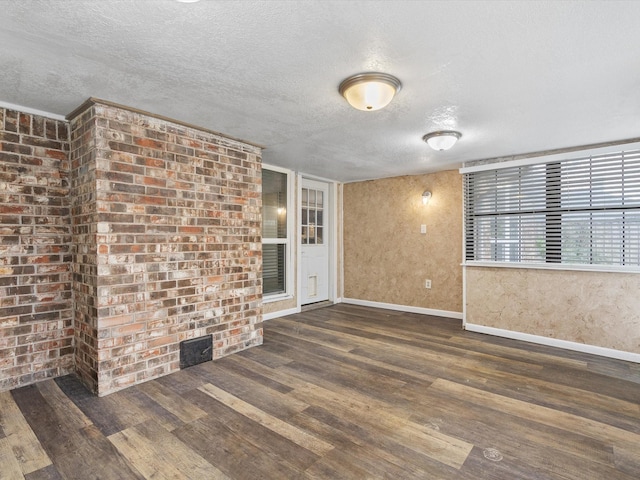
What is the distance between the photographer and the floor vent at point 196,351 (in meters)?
2.96

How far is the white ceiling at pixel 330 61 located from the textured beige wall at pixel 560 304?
1524mm

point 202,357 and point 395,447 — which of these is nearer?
point 395,447

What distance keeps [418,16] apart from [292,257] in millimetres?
3799

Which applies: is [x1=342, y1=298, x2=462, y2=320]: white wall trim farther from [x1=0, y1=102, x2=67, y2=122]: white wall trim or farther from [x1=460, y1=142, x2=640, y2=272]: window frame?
[x1=0, y1=102, x2=67, y2=122]: white wall trim

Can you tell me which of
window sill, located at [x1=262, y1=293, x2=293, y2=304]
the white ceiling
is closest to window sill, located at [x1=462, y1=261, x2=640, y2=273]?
the white ceiling

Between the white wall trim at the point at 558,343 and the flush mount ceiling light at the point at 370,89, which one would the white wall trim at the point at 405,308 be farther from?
the flush mount ceiling light at the point at 370,89

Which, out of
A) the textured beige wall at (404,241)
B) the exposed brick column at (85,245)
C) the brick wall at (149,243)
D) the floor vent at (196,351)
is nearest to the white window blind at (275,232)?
the brick wall at (149,243)

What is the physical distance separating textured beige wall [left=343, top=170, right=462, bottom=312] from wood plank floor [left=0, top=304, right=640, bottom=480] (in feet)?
5.69

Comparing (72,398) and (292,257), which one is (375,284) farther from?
(72,398)

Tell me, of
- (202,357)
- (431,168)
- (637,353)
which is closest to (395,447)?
(202,357)

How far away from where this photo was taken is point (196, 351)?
120 inches

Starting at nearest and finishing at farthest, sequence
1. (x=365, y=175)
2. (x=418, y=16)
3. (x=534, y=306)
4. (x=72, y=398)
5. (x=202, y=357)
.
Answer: (x=418, y=16), (x=72, y=398), (x=202, y=357), (x=534, y=306), (x=365, y=175)

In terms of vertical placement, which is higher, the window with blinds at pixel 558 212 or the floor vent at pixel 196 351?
the window with blinds at pixel 558 212

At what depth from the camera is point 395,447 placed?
187 cm
